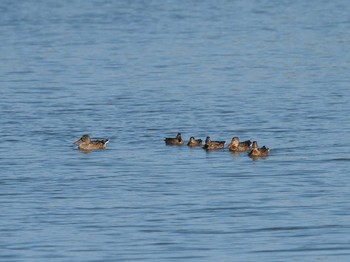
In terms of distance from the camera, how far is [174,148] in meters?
23.2

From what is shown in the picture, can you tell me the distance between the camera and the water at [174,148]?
651 inches

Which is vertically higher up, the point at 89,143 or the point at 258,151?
the point at 89,143

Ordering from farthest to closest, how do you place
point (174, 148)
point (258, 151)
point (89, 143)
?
point (174, 148)
point (89, 143)
point (258, 151)

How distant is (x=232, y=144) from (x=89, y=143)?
2.51 meters

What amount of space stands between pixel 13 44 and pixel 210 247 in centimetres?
2903

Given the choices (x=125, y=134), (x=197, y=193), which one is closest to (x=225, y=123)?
(x=125, y=134)

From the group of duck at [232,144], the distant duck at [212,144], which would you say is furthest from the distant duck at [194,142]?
the distant duck at [212,144]

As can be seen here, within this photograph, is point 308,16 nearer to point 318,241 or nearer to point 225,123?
point 225,123

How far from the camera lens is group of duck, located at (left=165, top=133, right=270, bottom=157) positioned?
72.5 feet

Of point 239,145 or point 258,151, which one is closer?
point 258,151

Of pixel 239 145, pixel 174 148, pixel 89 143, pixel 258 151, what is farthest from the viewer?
pixel 174 148

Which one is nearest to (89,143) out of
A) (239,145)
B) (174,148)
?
(174,148)

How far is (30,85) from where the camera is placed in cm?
3281

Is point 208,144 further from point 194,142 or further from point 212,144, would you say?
point 194,142
